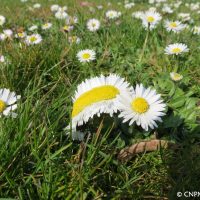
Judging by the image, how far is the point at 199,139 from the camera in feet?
8.02

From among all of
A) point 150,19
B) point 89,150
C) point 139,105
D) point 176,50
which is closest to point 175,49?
point 176,50

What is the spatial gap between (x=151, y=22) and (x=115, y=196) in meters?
2.73

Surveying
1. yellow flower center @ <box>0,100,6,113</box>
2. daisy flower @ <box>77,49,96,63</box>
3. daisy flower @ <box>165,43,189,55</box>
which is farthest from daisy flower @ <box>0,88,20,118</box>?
daisy flower @ <box>165,43,189,55</box>

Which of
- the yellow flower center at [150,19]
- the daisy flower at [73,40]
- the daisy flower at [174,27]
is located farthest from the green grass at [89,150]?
the yellow flower center at [150,19]

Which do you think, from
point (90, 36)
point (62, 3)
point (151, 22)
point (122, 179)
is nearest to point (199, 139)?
point (122, 179)

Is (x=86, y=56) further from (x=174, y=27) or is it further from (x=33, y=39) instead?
(x=174, y=27)

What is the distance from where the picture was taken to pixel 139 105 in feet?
7.09

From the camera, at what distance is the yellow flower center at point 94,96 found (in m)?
2.15

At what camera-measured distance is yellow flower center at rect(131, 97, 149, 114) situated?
84.6 inches

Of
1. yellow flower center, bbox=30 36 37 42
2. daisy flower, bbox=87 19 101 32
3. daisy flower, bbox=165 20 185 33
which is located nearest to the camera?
yellow flower center, bbox=30 36 37 42

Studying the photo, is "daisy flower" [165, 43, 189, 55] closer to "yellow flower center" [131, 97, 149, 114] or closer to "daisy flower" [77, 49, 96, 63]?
"daisy flower" [77, 49, 96, 63]

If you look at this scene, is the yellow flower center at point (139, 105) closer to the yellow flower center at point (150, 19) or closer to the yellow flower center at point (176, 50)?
the yellow flower center at point (176, 50)

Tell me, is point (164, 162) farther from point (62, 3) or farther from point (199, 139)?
point (62, 3)

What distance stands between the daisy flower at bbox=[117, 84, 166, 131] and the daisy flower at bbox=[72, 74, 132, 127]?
51mm
